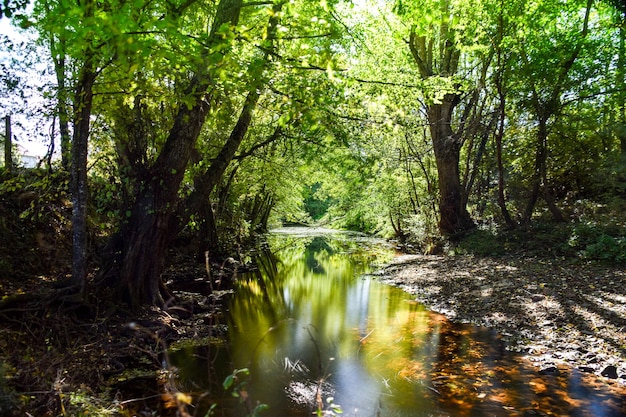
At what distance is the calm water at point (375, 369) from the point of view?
5609 millimetres

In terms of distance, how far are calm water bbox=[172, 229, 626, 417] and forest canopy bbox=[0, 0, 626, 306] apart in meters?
2.82

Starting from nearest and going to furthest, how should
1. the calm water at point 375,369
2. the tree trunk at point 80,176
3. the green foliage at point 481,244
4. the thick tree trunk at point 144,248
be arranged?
the calm water at point 375,369 < the tree trunk at point 80,176 < the thick tree trunk at point 144,248 < the green foliage at point 481,244

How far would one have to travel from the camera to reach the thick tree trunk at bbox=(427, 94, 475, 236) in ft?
60.0

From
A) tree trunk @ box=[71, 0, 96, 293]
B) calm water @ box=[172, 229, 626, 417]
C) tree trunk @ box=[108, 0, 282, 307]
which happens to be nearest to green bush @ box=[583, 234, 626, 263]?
calm water @ box=[172, 229, 626, 417]

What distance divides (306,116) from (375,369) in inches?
172

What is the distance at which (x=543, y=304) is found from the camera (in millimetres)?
9156

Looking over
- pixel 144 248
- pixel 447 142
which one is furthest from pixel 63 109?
pixel 447 142

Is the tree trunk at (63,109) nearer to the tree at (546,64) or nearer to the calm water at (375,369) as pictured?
the calm water at (375,369)

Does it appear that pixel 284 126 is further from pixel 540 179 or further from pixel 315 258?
pixel 315 258

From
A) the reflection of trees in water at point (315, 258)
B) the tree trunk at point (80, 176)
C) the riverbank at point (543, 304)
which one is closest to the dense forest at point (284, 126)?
the tree trunk at point (80, 176)

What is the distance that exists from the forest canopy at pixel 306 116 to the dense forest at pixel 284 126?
0.06 meters

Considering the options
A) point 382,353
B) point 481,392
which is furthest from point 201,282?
point 481,392

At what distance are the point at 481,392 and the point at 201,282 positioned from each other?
32.1 feet

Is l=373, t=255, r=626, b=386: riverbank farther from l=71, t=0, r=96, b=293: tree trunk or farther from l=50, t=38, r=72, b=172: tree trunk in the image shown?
l=50, t=38, r=72, b=172: tree trunk
